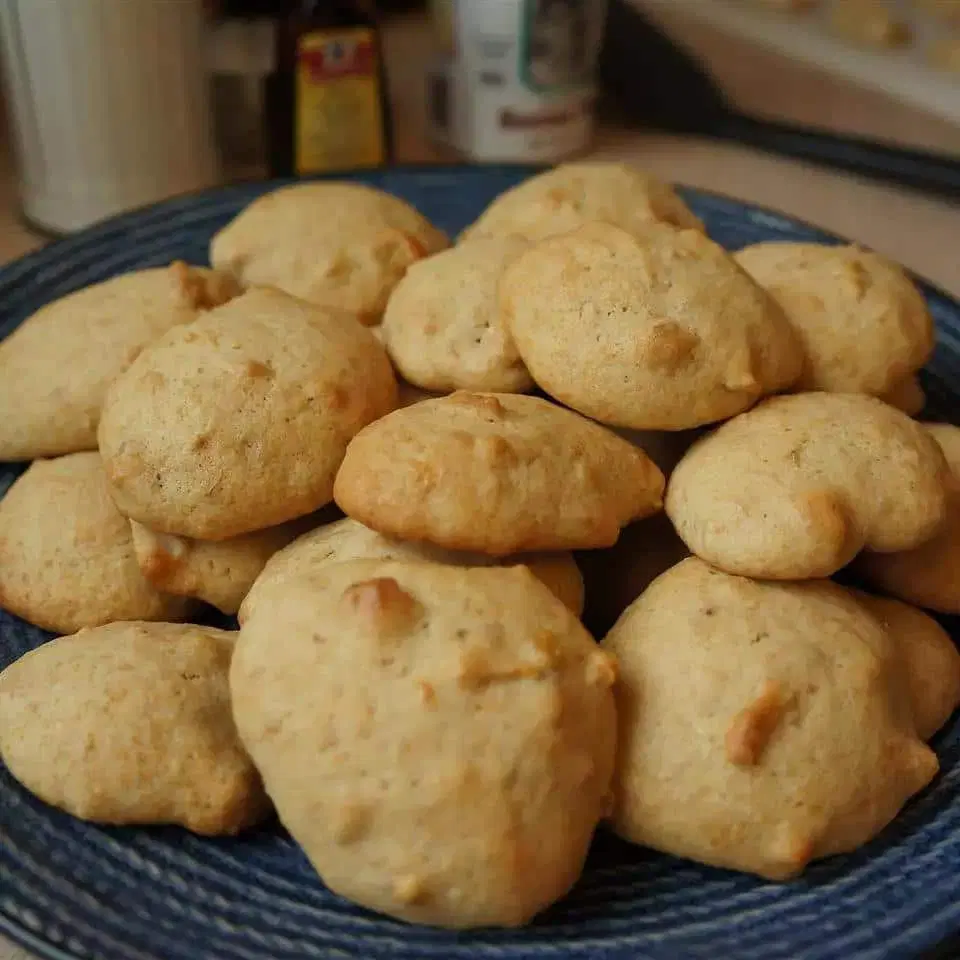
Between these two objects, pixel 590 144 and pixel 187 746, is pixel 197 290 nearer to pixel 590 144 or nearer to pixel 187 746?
pixel 187 746

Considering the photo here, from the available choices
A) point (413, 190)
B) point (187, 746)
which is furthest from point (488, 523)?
point (413, 190)

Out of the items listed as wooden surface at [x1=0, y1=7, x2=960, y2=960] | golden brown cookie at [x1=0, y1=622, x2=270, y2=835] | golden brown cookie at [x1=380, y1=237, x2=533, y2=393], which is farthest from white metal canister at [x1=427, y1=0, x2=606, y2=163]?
golden brown cookie at [x1=0, y1=622, x2=270, y2=835]

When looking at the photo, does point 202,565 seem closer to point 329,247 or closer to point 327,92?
point 329,247

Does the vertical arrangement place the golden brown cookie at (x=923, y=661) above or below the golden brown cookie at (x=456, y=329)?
below

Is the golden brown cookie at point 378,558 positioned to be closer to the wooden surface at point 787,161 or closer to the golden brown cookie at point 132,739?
the golden brown cookie at point 132,739

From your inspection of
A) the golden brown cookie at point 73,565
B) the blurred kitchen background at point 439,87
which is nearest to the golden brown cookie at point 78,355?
the golden brown cookie at point 73,565

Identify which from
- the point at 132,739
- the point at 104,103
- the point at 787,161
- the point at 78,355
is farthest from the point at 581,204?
the point at 787,161

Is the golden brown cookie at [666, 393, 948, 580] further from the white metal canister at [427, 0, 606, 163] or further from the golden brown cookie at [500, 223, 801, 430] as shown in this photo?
the white metal canister at [427, 0, 606, 163]
